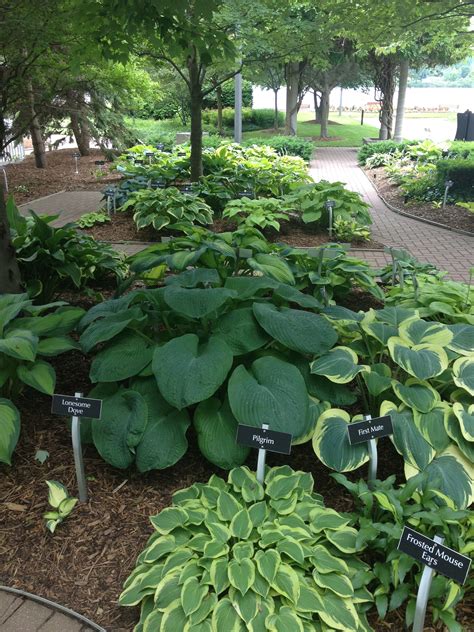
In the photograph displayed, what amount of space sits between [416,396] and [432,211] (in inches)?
325

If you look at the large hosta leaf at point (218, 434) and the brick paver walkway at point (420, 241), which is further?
the brick paver walkway at point (420, 241)

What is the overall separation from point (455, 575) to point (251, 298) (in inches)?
73.2

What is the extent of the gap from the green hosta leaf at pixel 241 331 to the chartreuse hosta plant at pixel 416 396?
0.31 meters

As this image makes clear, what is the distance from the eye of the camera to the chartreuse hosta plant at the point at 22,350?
2.41 m

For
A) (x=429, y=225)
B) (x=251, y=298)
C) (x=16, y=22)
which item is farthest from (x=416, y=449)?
(x=429, y=225)

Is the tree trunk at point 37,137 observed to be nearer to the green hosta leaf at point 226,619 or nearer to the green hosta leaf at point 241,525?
the green hosta leaf at point 241,525

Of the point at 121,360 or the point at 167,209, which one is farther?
the point at 167,209

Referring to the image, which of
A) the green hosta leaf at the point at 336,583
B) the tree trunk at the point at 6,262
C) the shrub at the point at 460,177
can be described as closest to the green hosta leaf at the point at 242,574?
the green hosta leaf at the point at 336,583

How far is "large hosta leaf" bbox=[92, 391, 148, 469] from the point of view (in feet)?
8.09

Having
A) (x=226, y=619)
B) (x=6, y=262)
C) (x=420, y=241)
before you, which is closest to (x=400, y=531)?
(x=226, y=619)

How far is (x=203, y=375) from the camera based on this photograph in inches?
95.1

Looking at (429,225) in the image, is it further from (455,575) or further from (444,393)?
(455,575)

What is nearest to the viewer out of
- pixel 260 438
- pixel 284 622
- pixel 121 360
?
pixel 284 622

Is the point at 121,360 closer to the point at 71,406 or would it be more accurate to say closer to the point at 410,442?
the point at 71,406
